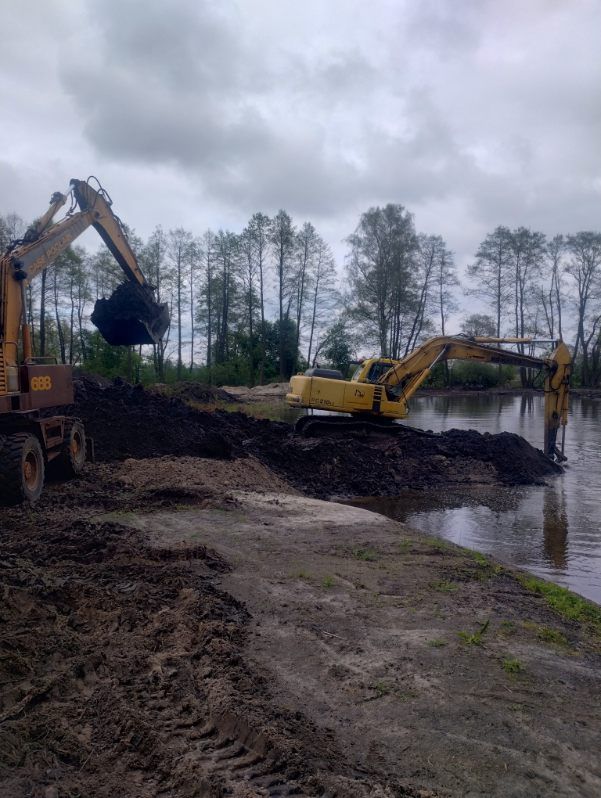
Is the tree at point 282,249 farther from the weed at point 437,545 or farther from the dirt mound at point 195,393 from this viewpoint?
the weed at point 437,545

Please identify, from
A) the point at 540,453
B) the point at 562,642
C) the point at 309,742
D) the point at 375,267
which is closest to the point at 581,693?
the point at 562,642

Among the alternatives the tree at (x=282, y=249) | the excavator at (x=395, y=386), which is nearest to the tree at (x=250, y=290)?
the tree at (x=282, y=249)

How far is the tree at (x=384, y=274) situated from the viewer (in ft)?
168

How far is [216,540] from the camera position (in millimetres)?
8430

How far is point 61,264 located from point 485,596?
40653 mm

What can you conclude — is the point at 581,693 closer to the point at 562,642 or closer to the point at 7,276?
the point at 562,642

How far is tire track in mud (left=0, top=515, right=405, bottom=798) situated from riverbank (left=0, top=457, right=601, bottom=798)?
0.01 metres

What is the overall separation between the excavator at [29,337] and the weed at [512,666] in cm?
727

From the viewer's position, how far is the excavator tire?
12227 mm

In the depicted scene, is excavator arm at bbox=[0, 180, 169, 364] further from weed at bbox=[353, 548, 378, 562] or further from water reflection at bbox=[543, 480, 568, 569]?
water reflection at bbox=[543, 480, 568, 569]

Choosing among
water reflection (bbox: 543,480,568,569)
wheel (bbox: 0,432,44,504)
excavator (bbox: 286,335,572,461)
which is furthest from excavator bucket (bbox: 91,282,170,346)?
water reflection (bbox: 543,480,568,569)

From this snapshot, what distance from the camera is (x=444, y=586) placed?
669 cm

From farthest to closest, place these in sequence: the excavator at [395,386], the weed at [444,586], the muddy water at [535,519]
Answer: the excavator at [395,386] < the muddy water at [535,519] < the weed at [444,586]

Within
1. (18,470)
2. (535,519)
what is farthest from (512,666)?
(535,519)
